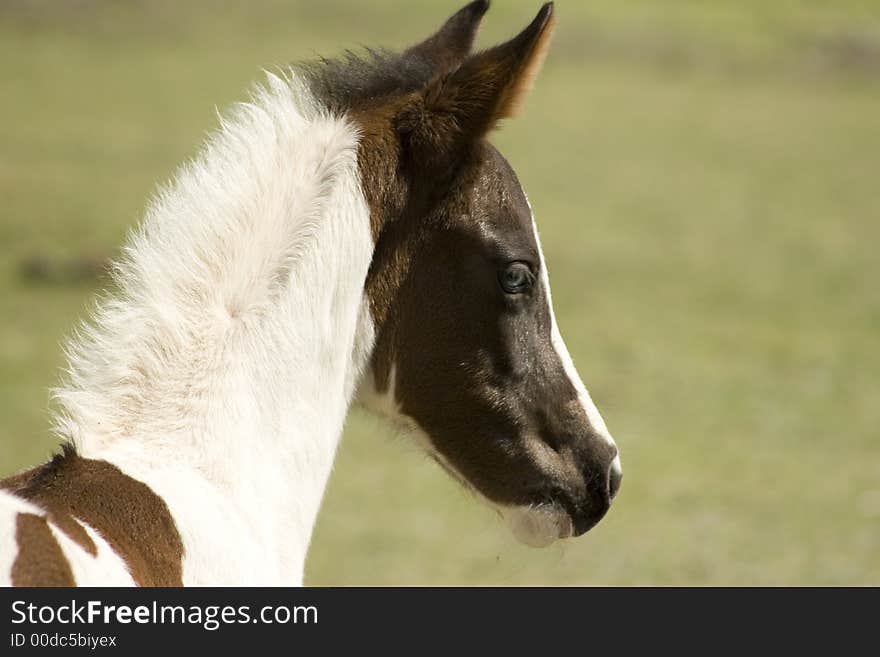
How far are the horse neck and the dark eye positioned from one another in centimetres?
32

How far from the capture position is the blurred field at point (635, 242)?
833cm

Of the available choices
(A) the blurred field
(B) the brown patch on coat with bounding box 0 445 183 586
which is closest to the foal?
(B) the brown patch on coat with bounding box 0 445 183 586

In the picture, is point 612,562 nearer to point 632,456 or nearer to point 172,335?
point 632,456

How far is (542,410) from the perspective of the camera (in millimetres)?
2967

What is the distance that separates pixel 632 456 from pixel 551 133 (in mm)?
13584

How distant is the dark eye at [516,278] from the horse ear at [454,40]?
0.52 metres

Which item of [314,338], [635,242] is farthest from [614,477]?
[635,242]

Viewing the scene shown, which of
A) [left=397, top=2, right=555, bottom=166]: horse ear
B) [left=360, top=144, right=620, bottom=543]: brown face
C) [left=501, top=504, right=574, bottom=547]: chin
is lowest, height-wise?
[left=501, top=504, right=574, bottom=547]: chin

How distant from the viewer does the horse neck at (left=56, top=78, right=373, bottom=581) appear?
2562 mm

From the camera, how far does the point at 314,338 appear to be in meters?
2.68

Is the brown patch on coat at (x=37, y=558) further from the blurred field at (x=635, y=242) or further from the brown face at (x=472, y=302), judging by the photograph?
the blurred field at (x=635, y=242)

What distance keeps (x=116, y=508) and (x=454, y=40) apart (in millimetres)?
1467

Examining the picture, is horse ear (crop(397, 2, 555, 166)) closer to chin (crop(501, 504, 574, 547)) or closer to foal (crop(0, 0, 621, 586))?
foal (crop(0, 0, 621, 586))
